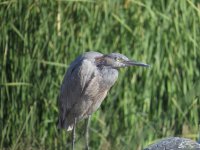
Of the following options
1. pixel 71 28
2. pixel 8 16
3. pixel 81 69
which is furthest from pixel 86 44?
pixel 81 69

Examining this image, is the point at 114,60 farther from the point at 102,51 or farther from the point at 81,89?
the point at 102,51

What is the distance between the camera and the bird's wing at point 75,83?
5.72 metres

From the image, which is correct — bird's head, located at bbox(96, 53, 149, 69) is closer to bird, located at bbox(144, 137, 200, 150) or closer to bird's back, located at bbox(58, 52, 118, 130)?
bird's back, located at bbox(58, 52, 118, 130)

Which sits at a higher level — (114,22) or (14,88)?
(114,22)

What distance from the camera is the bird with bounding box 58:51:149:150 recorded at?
564cm

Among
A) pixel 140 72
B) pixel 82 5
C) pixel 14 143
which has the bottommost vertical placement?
pixel 14 143

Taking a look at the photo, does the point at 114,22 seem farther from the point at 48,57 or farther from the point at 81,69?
the point at 81,69

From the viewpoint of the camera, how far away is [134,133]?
23.7 ft

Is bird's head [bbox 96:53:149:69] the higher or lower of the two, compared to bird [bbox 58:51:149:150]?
higher

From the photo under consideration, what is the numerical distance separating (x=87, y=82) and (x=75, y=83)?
9 cm

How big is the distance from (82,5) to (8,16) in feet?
1.96

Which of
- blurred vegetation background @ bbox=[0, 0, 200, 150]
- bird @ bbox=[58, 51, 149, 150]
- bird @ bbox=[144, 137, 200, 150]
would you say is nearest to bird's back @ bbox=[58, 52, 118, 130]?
bird @ bbox=[58, 51, 149, 150]

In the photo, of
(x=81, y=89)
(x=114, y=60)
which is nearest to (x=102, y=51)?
(x=81, y=89)

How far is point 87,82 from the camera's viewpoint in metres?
5.84
